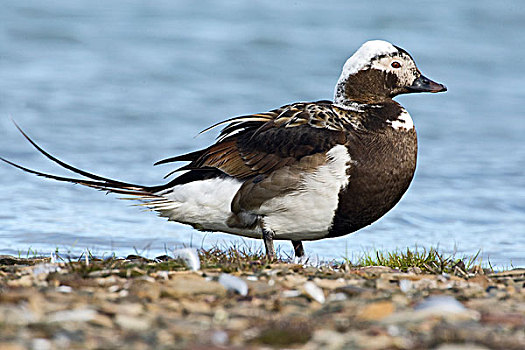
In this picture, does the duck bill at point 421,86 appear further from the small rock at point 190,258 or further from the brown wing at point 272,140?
the small rock at point 190,258

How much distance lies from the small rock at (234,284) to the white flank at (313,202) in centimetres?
187

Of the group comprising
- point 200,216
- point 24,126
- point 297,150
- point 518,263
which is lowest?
point 518,263

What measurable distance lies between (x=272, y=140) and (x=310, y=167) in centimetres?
38

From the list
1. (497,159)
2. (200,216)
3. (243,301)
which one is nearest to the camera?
(243,301)

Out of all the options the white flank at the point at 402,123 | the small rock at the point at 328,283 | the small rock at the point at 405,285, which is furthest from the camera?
the white flank at the point at 402,123

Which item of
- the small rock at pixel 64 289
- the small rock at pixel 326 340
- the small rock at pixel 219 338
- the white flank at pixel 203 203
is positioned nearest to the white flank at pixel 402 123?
the white flank at pixel 203 203

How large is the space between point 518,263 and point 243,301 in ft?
14.2

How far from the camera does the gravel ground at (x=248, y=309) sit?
310 cm

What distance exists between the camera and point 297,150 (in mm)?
5918

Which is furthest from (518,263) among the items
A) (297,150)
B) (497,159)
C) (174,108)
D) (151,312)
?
(174,108)

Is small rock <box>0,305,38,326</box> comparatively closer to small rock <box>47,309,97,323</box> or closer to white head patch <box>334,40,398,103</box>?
small rock <box>47,309,97,323</box>

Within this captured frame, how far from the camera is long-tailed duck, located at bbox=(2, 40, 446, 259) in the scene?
5863 mm

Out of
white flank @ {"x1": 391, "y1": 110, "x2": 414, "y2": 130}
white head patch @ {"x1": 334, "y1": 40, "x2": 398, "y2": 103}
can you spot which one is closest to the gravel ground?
white flank @ {"x1": 391, "y1": 110, "x2": 414, "y2": 130}

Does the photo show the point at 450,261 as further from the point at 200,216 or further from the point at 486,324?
the point at 486,324
